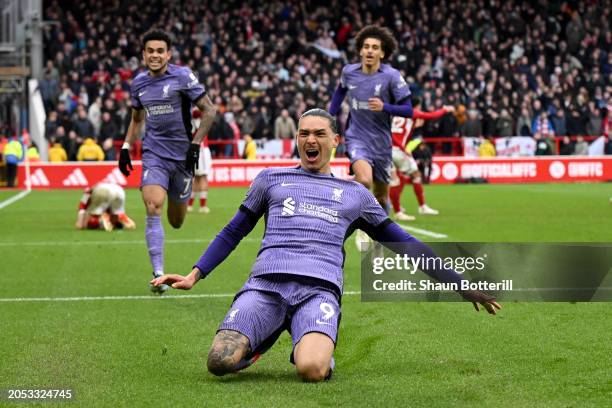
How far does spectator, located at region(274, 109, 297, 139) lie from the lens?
108 feet

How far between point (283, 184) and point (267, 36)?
107 ft

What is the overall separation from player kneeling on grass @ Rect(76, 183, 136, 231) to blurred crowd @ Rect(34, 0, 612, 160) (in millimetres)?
13687

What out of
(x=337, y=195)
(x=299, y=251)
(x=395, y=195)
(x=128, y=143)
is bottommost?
(x=395, y=195)

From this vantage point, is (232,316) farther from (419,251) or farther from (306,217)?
(419,251)

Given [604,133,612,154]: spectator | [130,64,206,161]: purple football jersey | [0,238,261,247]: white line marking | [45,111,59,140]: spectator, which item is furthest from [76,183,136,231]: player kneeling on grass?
[604,133,612,154]: spectator

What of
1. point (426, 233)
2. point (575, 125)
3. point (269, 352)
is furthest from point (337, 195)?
point (575, 125)

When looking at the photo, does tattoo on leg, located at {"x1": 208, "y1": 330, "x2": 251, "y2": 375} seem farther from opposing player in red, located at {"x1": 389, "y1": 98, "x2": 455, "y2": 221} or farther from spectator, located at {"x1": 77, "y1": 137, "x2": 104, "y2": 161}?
spectator, located at {"x1": 77, "y1": 137, "x2": 104, "y2": 161}

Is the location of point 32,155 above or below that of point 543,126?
below

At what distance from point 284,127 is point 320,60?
557cm

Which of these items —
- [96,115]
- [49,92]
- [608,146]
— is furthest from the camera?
[608,146]

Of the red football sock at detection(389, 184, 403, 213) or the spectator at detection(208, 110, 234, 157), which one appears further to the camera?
the spectator at detection(208, 110, 234, 157)

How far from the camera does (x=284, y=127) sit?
33188 millimetres

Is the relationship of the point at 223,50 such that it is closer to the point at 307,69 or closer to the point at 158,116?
the point at 307,69

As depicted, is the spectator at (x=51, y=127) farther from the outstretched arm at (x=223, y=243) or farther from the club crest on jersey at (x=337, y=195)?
the club crest on jersey at (x=337, y=195)
